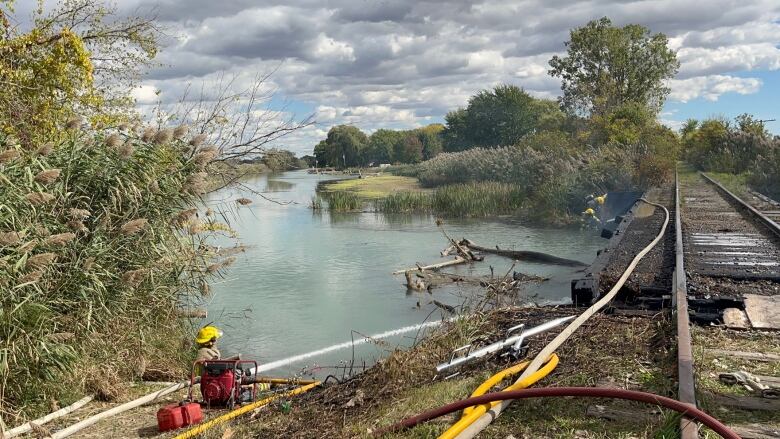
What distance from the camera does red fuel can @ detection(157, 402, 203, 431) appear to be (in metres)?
6.25

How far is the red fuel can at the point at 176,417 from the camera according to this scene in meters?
6.25

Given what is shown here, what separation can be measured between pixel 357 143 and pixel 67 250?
451 feet

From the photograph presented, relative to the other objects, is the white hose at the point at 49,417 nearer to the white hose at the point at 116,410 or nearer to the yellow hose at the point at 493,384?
the white hose at the point at 116,410

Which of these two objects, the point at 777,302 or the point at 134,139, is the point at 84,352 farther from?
the point at 777,302

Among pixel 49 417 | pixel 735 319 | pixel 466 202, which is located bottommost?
pixel 49 417

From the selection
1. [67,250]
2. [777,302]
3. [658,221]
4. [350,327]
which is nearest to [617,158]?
[658,221]

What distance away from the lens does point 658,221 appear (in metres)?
17.8

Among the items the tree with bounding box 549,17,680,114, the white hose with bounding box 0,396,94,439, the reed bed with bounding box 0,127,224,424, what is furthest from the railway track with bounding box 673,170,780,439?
the tree with bounding box 549,17,680,114

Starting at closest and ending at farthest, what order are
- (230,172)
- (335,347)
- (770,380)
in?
(770,380)
(230,172)
(335,347)

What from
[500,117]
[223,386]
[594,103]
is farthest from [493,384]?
[500,117]

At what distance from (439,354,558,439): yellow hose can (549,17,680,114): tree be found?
5920cm

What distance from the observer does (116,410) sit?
6754 mm

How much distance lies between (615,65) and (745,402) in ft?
204

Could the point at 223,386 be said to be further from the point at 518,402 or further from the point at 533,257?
the point at 533,257
